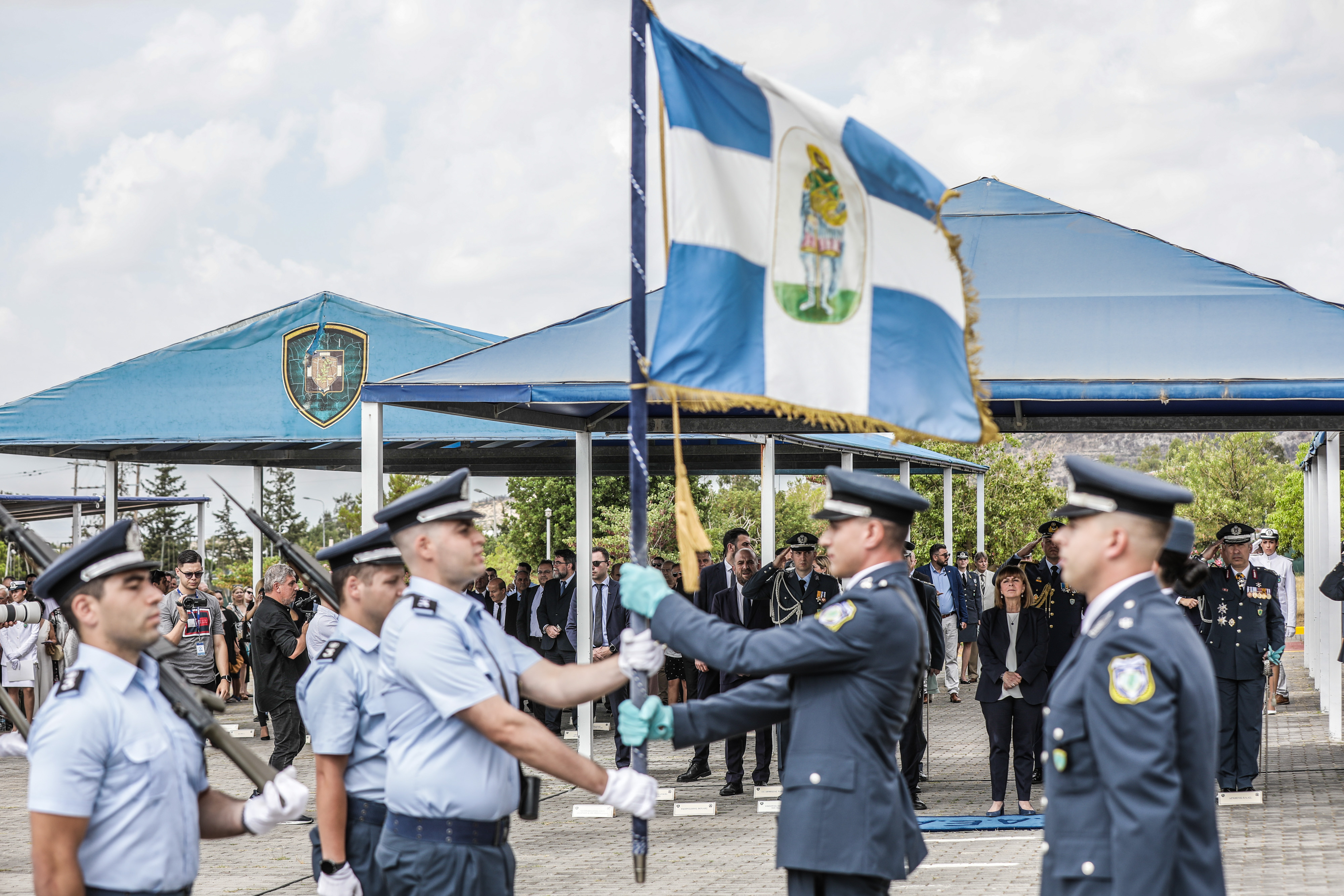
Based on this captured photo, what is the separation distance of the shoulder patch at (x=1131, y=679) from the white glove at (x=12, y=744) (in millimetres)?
3310

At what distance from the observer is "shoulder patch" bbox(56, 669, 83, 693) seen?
11.2 feet

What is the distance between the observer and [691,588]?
421cm

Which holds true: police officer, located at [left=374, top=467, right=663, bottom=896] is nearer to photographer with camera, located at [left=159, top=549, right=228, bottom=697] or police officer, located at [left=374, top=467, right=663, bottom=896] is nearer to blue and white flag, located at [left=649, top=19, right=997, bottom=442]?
blue and white flag, located at [left=649, top=19, right=997, bottom=442]

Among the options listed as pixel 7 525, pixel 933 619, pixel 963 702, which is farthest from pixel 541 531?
pixel 7 525

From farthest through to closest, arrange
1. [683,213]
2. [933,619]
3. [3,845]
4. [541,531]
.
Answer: [541,531] < [933,619] < [3,845] < [683,213]

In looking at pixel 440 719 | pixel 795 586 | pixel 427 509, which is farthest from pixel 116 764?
pixel 795 586

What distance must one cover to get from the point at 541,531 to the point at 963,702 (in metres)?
40.1

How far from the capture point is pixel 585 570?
11.9 metres

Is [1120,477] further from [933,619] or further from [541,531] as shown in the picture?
[541,531]

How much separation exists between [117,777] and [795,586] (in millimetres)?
8122

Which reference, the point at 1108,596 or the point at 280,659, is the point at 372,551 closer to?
the point at 1108,596

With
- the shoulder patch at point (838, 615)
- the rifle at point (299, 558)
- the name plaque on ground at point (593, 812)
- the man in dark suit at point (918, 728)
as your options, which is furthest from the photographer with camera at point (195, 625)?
the shoulder patch at point (838, 615)

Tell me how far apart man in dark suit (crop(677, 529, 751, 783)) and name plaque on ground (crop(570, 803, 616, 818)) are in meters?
1.39

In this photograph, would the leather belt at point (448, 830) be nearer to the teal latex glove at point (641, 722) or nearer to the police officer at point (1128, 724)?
the teal latex glove at point (641, 722)
